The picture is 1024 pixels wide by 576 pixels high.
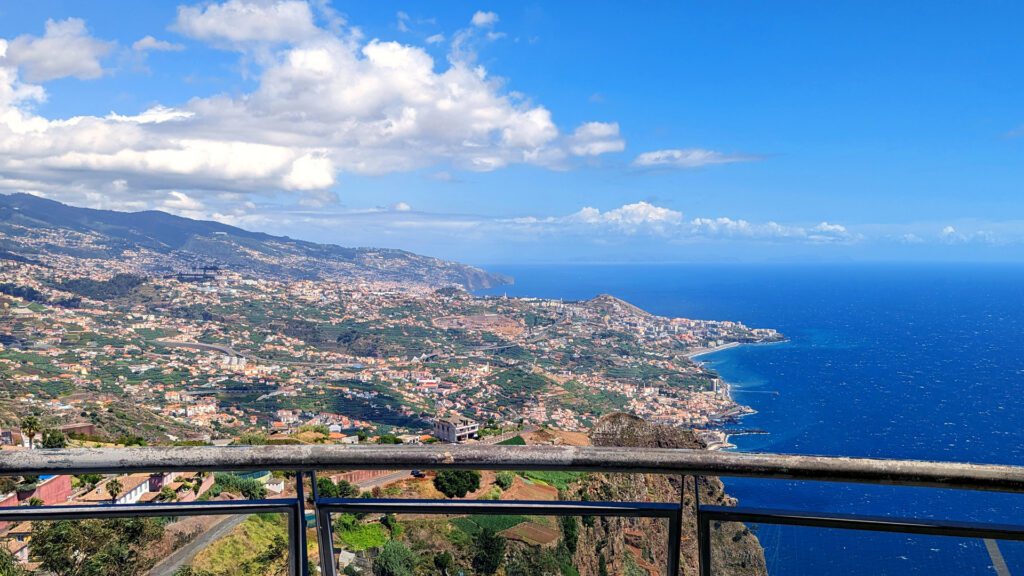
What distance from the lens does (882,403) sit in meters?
43.7

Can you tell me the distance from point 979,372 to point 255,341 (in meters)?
58.8

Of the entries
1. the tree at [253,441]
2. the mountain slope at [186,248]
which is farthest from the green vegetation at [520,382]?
the mountain slope at [186,248]

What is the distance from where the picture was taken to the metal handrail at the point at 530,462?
141cm

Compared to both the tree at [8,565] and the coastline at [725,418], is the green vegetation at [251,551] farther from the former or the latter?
the coastline at [725,418]

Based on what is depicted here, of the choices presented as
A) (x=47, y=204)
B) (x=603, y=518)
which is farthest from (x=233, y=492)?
(x=47, y=204)

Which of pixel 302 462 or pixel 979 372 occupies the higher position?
pixel 302 462

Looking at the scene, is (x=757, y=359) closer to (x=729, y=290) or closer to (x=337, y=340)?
(x=337, y=340)

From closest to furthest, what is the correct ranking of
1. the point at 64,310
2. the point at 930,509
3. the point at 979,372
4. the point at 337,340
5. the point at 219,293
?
the point at 930,509 < the point at 979,372 < the point at 64,310 < the point at 337,340 < the point at 219,293

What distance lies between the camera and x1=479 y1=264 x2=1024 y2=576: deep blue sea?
1.56 metres

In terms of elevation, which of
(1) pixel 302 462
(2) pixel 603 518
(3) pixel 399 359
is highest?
(1) pixel 302 462

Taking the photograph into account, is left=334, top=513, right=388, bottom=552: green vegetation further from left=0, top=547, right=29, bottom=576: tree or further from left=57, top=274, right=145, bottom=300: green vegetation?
left=57, top=274, right=145, bottom=300: green vegetation

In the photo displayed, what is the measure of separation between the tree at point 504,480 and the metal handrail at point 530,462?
1.39 ft

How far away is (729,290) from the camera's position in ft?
470

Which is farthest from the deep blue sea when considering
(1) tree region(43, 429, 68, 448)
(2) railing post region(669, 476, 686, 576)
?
(1) tree region(43, 429, 68, 448)
